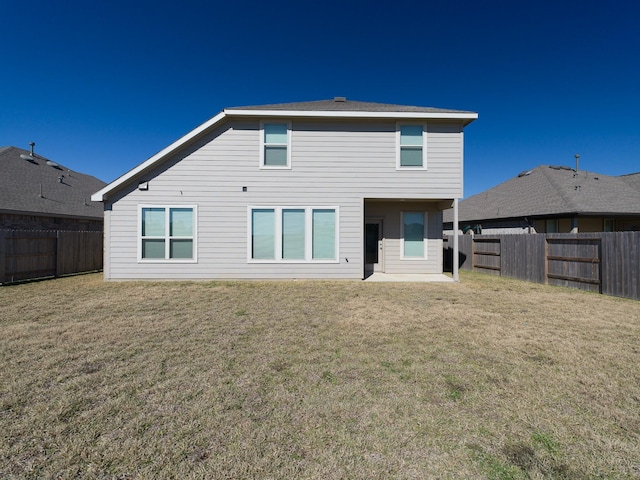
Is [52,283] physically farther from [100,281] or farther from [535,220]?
[535,220]

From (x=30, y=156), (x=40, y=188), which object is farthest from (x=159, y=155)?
(x=30, y=156)

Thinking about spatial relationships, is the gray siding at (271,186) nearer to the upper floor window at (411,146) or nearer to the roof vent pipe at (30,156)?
the upper floor window at (411,146)

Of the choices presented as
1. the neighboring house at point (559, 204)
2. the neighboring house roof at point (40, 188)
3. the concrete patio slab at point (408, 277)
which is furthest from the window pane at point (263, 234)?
the neighboring house at point (559, 204)

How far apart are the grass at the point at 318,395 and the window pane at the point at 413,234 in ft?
19.0

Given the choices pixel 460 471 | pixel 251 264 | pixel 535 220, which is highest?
pixel 535 220

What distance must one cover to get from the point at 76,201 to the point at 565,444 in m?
21.2

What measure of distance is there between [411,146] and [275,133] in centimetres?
468

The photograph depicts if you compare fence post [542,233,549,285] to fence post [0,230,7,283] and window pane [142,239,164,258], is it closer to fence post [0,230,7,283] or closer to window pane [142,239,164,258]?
window pane [142,239,164,258]

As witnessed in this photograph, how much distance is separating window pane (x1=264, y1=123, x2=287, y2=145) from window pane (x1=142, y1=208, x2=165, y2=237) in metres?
4.33

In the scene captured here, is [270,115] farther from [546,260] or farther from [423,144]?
[546,260]

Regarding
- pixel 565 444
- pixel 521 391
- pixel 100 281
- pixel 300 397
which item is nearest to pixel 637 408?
pixel 521 391

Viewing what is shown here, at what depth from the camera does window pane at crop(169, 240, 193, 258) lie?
32.5ft

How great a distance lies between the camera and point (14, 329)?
4.88 metres

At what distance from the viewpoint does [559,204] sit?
48.2 feet
